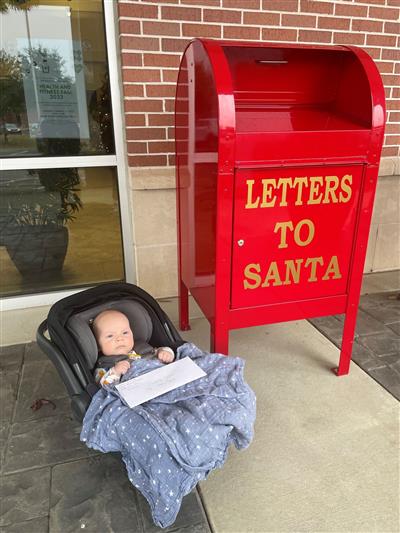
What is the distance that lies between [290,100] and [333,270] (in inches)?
37.8

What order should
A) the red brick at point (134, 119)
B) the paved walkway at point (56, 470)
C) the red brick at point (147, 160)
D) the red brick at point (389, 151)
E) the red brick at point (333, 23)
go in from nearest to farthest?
the paved walkway at point (56, 470) → the red brick at point (134, 119) → the red brick at point (147, 160) → the red brick at point (333, 23) → the red brick at point (389, 151)

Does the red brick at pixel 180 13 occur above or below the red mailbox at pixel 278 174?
above

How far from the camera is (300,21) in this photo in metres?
3.06

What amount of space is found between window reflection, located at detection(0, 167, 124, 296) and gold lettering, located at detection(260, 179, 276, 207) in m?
1.60

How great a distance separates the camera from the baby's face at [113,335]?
2.02 meters

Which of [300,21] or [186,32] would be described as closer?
[186,32]

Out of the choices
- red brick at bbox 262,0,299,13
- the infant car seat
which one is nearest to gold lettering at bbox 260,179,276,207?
the infant car seat

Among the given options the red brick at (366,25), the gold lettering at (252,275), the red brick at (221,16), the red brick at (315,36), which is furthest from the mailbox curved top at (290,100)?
the red brick at (366,25)

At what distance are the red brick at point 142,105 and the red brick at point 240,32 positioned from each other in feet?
2.24

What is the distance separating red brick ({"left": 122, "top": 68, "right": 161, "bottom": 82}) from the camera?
2805 millimetres

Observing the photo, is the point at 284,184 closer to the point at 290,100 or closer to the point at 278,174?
the point at 278,174

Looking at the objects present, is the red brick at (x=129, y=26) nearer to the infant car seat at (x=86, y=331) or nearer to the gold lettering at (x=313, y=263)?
the infant car seat at (x=86, y=331)

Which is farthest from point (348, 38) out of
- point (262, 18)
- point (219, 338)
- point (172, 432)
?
point (172, 432)

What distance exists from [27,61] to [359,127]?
7.50ft
